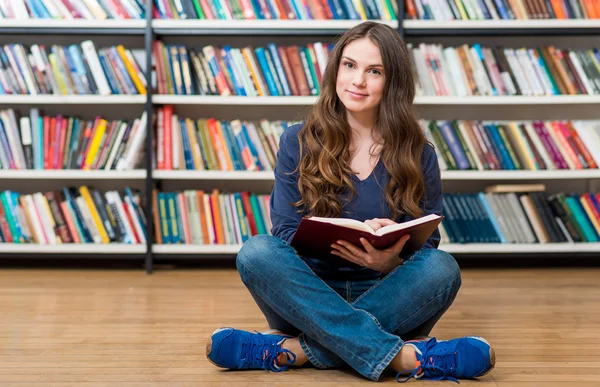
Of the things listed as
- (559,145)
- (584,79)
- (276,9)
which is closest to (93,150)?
(276,9)

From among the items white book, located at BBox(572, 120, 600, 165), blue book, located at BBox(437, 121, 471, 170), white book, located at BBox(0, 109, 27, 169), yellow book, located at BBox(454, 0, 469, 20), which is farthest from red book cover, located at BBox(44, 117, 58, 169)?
white book, located at BBox(572, 120, 600, 165)

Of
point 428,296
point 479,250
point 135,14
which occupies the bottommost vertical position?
point 479,250

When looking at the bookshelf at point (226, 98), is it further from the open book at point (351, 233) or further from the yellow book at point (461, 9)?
the open book at point (351, 233)

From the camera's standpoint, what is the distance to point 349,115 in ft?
6.56

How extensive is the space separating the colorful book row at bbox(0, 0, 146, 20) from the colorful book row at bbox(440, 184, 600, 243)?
161cm

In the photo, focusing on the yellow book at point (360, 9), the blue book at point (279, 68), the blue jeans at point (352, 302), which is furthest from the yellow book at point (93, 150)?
the blue jeans at point (352, 302)

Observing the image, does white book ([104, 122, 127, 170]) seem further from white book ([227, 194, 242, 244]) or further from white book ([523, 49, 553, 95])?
white book ([523, 49, 553, 95])

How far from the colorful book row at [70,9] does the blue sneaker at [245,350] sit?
2011 millimetres

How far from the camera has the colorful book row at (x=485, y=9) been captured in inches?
132

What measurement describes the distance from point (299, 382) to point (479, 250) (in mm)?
1882

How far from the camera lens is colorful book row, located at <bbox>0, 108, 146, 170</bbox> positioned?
10.9 ft

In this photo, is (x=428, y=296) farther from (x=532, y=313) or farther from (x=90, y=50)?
(x=90, y=50)

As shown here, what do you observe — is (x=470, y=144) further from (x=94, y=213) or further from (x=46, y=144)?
(x=46, y=144)

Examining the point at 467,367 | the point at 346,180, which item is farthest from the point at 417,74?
the point at 467,367
